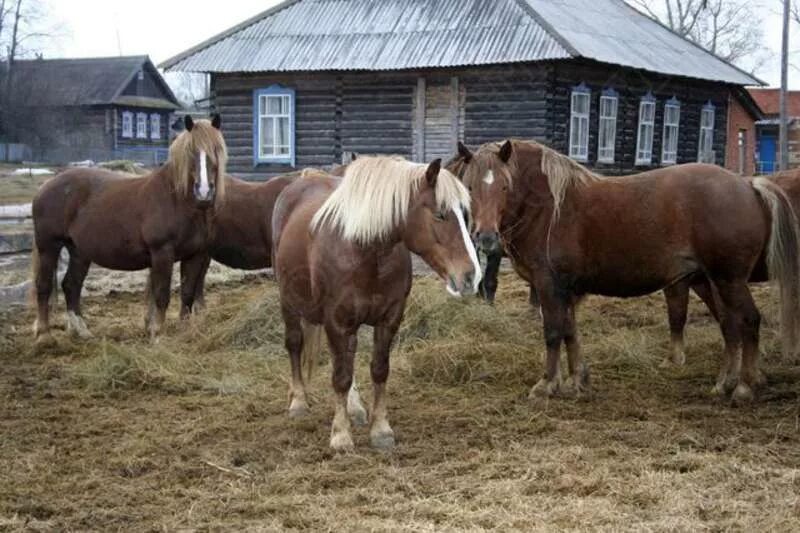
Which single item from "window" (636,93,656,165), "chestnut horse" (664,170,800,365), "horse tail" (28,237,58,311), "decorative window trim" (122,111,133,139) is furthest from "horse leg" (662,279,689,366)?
"decorative window trim" (122,111,133,139)

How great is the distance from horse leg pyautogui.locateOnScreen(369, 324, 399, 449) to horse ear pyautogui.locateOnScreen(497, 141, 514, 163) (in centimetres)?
165

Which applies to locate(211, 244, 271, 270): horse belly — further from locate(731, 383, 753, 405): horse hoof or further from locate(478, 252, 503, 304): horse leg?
locate(731, 383, 753, 405): horse hoof

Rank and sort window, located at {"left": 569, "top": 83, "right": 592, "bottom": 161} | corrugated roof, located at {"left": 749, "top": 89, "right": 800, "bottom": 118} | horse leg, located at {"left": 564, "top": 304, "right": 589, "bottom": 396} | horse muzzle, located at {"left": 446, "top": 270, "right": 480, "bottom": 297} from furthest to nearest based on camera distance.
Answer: corrugated roof, located at {"left": 749, "top": 89, "right": 800, "bottom": 118}
window, located at {"left": 569, "top": 83, "right": 592, "bottom": 161}
horse leg, located at {"left": 564, "top": 304, "right": 589, "bottom": 396}
horse muzzle, located at {"left": 446, "top": 270, "right": 480, "bottom": 297}

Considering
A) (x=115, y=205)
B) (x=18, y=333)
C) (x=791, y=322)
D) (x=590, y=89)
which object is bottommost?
(x=18, y=333)

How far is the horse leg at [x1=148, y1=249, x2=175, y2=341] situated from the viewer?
27.7ft

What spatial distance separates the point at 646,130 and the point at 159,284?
54.9 feet

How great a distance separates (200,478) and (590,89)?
16899 mm

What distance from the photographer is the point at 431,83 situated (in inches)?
790

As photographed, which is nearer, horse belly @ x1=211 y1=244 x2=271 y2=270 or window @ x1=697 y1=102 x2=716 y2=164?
horse belly @ x1=211 y1=244 x2=271 y2=270

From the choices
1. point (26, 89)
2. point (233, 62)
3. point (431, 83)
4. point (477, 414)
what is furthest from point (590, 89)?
point (26, 89)

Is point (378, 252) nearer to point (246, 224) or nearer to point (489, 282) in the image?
point (246, 224)

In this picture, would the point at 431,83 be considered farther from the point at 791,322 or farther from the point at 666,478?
the point at 666,478

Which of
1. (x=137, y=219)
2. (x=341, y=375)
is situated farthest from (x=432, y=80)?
(x=341, y=375)

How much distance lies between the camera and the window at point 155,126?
52.4 metres
